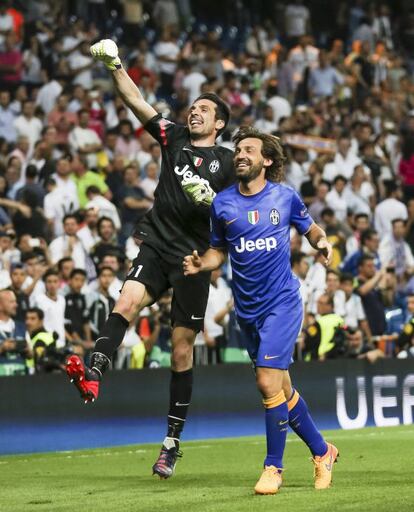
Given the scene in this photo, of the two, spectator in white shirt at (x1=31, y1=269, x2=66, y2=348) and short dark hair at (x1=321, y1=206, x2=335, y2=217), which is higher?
short dark hair at (x1=321, y1=206, x2=335, y2=217)

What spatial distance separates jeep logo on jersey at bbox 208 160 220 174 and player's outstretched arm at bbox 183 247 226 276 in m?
1.22

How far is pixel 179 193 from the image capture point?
9914 mm

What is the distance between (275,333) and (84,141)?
11416mm

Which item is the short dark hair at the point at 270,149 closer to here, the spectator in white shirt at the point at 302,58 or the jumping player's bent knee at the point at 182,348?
the jumping player's bent knee at the point at 182,348

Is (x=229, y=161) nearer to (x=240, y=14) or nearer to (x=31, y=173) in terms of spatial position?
(x=31, y=173)

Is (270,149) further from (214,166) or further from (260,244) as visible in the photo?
(214,166)

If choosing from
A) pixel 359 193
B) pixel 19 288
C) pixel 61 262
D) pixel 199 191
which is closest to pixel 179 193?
pixel 199 191

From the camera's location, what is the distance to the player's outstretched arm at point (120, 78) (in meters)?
9.62

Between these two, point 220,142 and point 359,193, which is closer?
point 220,142

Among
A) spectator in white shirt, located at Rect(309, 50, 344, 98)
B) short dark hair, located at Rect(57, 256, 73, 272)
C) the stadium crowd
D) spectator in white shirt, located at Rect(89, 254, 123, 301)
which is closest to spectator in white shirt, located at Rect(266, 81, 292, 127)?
the stadium crowd

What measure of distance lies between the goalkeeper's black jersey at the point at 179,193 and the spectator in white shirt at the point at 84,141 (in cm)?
950

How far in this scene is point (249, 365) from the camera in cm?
1534

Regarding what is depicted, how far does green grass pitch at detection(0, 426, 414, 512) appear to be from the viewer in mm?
7926

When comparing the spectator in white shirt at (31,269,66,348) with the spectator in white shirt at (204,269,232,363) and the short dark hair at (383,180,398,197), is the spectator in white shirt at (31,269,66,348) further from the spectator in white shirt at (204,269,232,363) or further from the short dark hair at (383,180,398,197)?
the short dark hair at (383,180,398,197)
